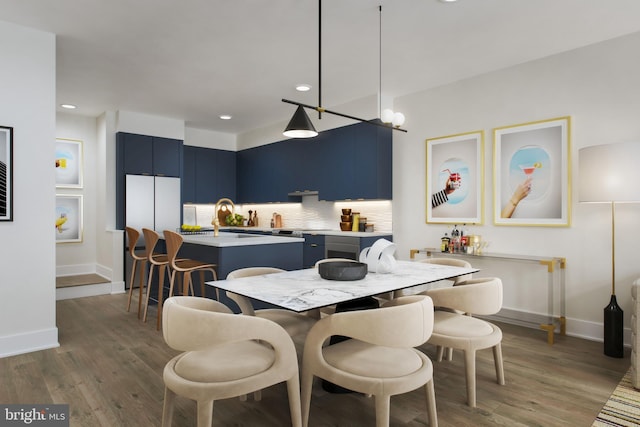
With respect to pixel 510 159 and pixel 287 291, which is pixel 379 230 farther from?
pixel 287 291

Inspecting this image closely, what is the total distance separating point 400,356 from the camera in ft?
6.34

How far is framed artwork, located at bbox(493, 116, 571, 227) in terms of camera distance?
12.6ft

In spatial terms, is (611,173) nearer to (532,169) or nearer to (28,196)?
(532,169)

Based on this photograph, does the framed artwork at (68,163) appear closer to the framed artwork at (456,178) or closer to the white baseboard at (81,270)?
the white baseboard at (81,270)

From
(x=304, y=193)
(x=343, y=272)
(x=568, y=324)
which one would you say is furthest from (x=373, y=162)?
(x=343, y=272)

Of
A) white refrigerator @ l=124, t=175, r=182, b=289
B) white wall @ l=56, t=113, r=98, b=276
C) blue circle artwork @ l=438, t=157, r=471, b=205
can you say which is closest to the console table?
blue circle artwork @ l=438, t=157, r=471, b=205

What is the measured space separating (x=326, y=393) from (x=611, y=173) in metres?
2.73

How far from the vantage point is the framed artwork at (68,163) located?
622cm

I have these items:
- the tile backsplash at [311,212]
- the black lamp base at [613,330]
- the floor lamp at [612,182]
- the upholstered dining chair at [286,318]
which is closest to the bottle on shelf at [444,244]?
the tile backsplash at [311,212]

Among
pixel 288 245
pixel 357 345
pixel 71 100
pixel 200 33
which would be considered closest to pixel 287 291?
pixel 357 345

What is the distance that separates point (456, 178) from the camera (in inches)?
184

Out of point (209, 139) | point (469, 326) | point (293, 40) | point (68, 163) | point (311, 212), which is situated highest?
point (293, 40)

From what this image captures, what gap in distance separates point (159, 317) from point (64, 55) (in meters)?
2.79

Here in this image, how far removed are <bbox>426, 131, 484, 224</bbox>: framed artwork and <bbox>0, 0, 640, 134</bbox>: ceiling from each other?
746mm
